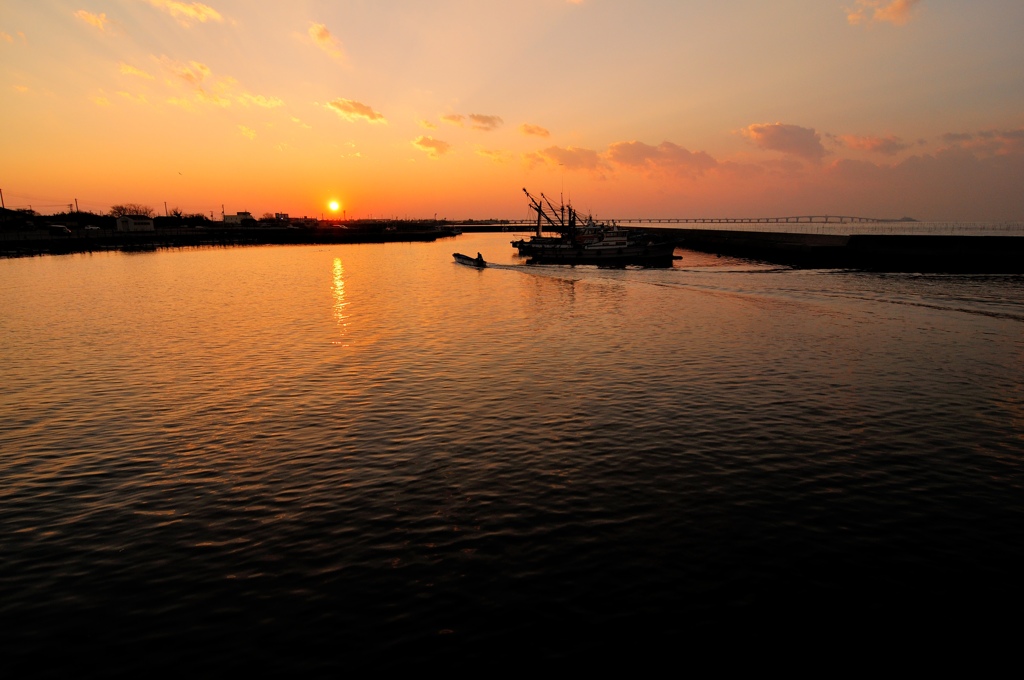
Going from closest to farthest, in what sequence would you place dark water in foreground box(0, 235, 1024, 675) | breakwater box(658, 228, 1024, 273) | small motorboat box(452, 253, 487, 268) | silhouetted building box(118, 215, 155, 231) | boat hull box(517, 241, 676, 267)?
dark water in foreground box(0, 235, 1024, 675), breakwater box(658, 228, 1024, 273), boat hull box(517, 241, 676, 267), small motorboat box(452, 253, 487, 268), silhouetted building box(118, 215, 155, 231)

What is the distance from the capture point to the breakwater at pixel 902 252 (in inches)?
3233

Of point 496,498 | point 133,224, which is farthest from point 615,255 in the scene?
point 133,224

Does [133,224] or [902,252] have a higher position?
[133,224]

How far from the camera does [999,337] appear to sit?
36.0 meters

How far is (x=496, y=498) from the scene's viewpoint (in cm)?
1515

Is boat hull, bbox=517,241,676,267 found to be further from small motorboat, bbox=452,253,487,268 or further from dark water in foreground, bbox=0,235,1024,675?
dark water in foreground, bbox=0,235,1024,675

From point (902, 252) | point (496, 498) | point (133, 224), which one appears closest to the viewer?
point (496, 498)

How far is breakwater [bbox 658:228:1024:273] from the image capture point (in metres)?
82.1

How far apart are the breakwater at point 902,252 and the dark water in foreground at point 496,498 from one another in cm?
6258

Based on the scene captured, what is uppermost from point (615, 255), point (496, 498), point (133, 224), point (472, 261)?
point (133, 224)

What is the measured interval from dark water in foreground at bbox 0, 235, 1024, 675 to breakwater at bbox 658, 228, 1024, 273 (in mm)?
62585

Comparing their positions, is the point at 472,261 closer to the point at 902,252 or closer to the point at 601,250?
the point at 601,250

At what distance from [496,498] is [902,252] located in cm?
10388

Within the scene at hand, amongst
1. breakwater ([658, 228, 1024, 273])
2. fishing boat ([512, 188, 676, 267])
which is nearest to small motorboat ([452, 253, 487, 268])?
fishing boat ([512, 188, 676, 267])
